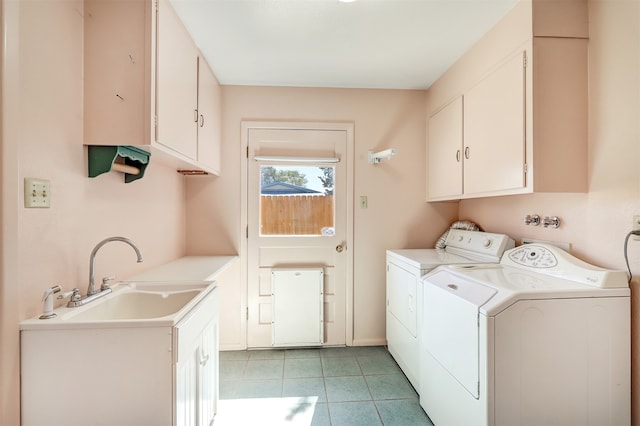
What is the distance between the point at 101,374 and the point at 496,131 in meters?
2.30

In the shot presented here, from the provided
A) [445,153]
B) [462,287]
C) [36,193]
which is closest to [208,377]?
[36,193]

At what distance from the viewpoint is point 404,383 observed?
214cm

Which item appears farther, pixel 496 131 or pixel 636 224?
pixel 496 131

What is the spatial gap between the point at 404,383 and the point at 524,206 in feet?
5.09

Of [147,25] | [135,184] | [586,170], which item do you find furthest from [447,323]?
[147,25]

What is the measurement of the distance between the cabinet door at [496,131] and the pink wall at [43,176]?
2.19 m

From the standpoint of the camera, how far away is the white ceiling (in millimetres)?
1612

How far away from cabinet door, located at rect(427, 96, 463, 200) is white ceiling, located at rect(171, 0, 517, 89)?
1.27ft

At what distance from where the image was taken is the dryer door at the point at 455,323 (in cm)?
132

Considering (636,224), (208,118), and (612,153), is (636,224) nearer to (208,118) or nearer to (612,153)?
(612,153)

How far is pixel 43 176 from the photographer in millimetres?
1102

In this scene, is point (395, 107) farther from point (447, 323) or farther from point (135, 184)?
point (135, 184)

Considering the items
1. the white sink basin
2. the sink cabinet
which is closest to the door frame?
the white sink basin

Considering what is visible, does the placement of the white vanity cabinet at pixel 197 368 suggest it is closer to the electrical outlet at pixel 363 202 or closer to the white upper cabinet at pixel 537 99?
the electrical outlet at pixel 363 202
